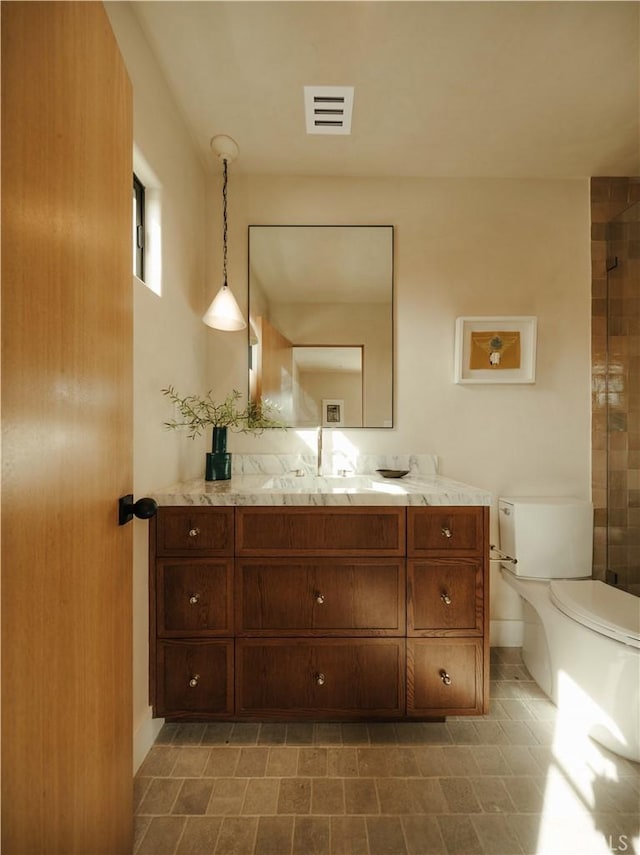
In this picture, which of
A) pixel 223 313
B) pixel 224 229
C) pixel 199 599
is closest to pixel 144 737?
pixel 199 599

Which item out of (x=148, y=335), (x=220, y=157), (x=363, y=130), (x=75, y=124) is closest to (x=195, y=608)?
(x=148, y=335)

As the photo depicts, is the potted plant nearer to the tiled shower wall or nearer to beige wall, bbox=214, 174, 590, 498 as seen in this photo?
beige wall, bbox=214, 174, 590, 498

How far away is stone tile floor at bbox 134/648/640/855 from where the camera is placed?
1.10m

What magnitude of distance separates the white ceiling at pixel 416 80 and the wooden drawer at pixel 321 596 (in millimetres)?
1916

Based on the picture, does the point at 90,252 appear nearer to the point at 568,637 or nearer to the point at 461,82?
the point at 461,82

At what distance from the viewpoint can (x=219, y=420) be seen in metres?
1.82

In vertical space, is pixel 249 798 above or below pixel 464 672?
below

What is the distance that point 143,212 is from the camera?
5.12 feet

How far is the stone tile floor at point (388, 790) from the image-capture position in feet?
3.60

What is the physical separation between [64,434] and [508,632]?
234 cm

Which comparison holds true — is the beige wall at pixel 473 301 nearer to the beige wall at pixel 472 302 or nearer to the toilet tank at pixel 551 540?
the beige wall at pixel 472 302

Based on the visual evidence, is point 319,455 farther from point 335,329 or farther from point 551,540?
point 551,540

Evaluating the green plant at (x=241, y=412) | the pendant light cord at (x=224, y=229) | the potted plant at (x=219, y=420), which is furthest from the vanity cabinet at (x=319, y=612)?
the pendant light cord at (x=224, y=229)

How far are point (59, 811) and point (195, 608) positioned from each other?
80 cm
